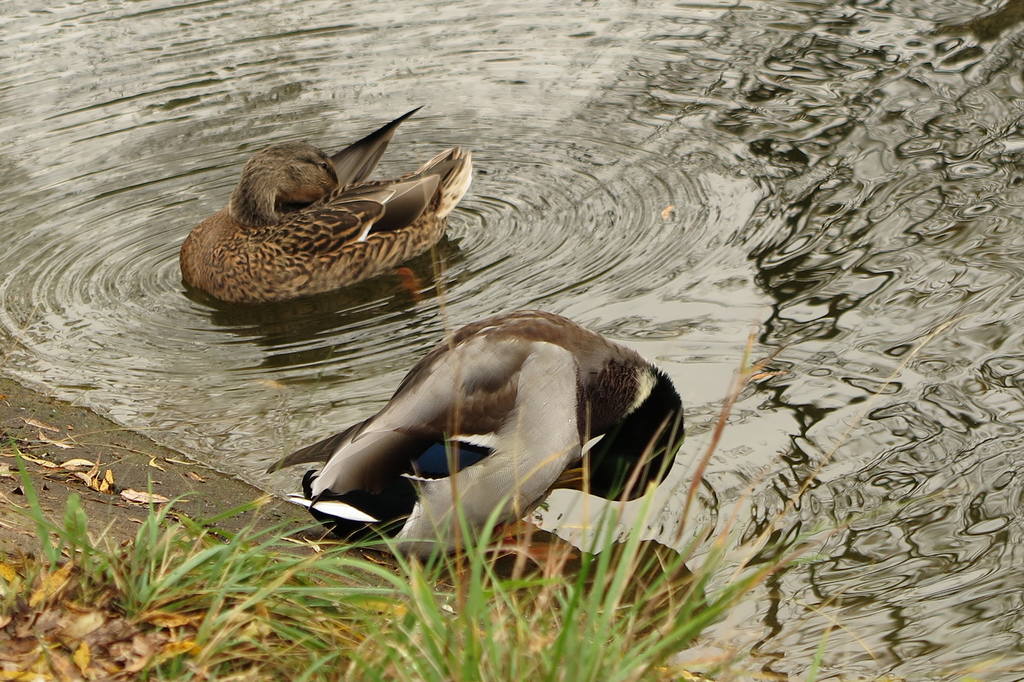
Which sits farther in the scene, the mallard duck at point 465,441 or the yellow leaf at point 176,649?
the mallard duck at point 465,441

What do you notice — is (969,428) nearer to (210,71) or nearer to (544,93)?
(544,93)

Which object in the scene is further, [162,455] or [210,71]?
[210,71]

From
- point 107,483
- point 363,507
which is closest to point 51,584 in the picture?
point 363,507

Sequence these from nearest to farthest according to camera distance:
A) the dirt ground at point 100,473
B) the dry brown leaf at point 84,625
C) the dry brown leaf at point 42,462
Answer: the dry brown leaf at point 84,625 → the dirt ground at point 100,473 → the dry brown leaf at point 42,462

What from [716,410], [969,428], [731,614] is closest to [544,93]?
[716,410]

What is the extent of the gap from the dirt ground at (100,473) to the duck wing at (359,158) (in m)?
2.38

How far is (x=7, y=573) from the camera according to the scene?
318 cm

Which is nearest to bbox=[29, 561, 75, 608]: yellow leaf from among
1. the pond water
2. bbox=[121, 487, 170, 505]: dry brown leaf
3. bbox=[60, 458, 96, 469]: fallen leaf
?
the pond water

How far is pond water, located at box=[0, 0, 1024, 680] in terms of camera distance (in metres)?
4.28

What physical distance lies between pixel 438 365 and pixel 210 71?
5692 millimetres

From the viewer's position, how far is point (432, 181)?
7.04 m

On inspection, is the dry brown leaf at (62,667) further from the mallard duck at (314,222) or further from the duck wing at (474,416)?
the mallard duck at (314,222)

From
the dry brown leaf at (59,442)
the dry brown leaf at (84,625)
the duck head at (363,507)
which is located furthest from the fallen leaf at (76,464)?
the dry brown leaf at (84,625)

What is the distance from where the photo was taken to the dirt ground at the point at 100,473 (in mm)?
4094
